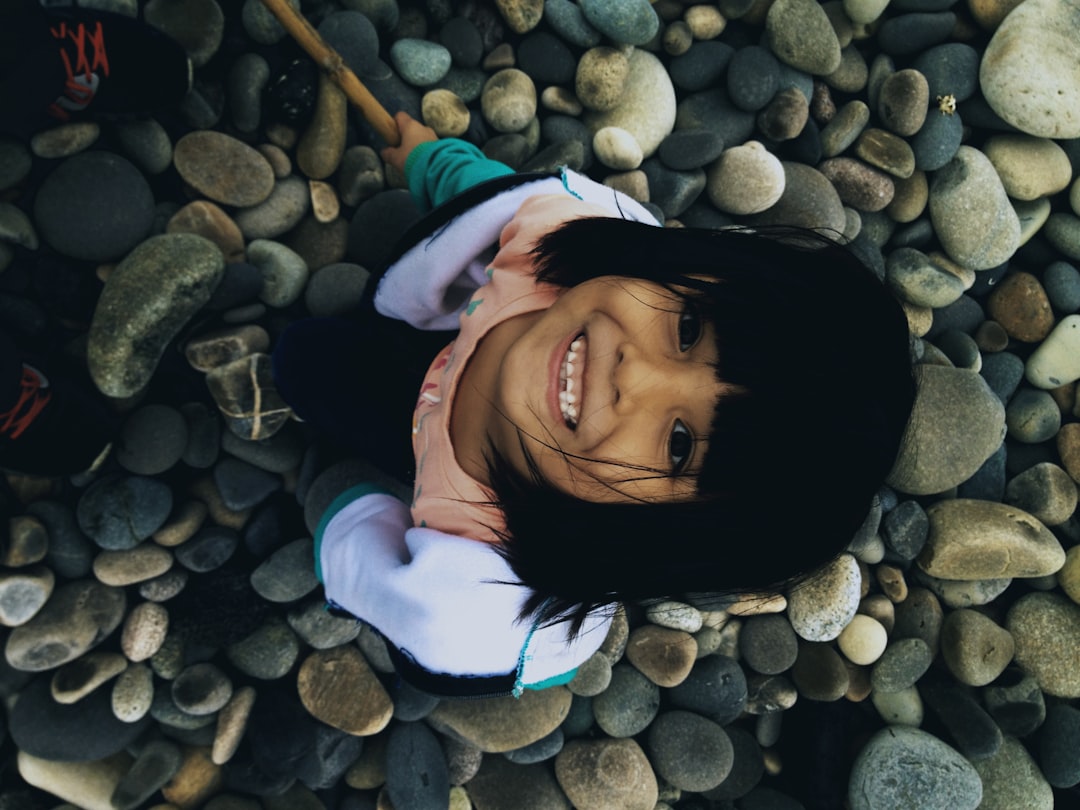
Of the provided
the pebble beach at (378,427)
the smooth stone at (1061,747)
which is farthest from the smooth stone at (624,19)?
the smooth stone at (1061,747)

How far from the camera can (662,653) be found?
1.55m

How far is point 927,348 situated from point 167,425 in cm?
172

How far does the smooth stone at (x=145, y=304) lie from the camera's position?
1.27 metres

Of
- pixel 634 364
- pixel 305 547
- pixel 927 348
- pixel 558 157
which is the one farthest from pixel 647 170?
pixel 305 547

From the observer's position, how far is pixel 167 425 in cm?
140

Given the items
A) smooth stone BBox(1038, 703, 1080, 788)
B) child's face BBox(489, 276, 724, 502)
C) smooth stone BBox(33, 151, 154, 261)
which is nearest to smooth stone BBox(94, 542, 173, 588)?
smooth stone BBox(33, 151, 154, 261)

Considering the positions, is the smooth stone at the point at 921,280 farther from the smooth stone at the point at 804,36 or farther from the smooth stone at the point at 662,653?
the smooth stone at the point at 662,653

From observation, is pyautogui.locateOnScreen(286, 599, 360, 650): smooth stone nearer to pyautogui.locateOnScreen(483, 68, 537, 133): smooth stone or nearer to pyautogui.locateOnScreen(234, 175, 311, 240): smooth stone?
pyautogui.locateOnScreen(234, 175, 311, 240): smooth stone

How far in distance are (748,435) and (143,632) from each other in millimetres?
1246

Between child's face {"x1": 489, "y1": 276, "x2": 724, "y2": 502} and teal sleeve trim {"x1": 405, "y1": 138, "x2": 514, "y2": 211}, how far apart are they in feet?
1.40

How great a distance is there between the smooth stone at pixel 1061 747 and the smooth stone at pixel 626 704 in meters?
0.94

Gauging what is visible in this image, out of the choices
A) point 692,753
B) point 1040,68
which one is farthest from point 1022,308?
point 692,753

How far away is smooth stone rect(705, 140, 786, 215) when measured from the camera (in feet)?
5.15

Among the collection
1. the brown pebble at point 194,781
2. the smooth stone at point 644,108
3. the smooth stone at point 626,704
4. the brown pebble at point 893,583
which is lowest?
the brown pebble at point 194,781
